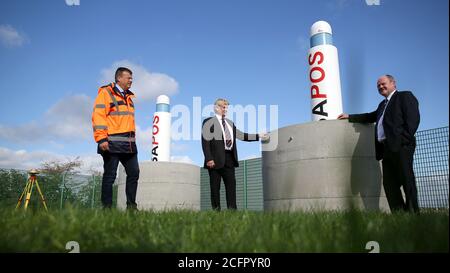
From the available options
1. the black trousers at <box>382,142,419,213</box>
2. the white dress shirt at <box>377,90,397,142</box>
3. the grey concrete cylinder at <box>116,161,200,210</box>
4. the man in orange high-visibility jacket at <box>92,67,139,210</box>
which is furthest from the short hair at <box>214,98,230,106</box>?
the grey concrete cylinder at <box>116,161,200,210</box>

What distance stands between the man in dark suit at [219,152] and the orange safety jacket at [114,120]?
4.32 feet

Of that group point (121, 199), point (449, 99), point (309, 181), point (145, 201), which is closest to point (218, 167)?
point (309, 181)

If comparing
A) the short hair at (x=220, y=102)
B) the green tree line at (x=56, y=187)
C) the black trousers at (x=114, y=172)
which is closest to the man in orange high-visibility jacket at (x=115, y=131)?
the black trousers at (x=114, y=172)

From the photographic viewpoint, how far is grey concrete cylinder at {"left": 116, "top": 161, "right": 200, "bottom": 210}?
11.4 m

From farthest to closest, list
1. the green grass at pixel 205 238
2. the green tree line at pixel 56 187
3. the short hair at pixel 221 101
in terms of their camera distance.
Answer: the green tree line at pixel 56 187 < the short hair at pixel 221 101 < the green grass at pixel 205 238

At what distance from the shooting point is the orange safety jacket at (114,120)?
485cm

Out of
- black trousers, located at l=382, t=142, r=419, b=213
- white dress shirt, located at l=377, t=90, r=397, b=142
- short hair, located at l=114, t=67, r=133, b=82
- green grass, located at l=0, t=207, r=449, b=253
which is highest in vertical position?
short hair, located at l=114, t=67, r=133, b=82

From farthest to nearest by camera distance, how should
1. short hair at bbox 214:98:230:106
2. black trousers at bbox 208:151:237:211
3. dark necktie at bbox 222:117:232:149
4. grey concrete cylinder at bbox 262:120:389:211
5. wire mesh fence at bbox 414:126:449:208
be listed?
1. wire mesh fence at bbox 414:126:449:208
2. short hair at bbox 214:98:230:106
3. dark necktie at bbox 222:117:232:149
4. black trousers at bbox 208:151:237:211
5. grey concrete cylinder at bbox 262:120:389:211

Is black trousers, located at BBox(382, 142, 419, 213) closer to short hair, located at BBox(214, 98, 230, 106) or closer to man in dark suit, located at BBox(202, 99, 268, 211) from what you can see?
man in dark suit, located at BBox(202, 99, 268, 211)

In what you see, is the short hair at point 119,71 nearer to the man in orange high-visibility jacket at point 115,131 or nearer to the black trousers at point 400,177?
the man in orange high-visibility jacket at point 115,131

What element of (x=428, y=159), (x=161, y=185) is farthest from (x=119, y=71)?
(x=161, y=185)

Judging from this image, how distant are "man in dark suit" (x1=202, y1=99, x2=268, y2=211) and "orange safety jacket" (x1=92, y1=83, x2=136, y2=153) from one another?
1316 millimetres
